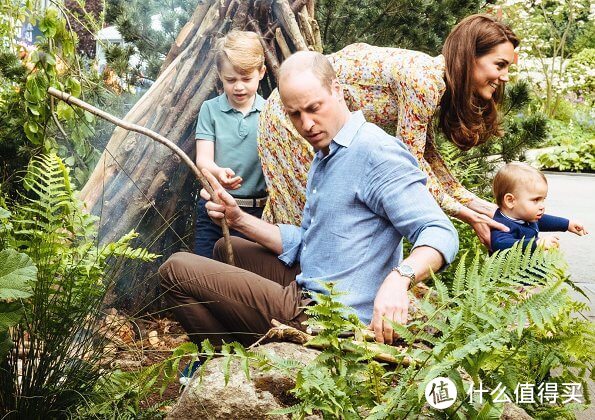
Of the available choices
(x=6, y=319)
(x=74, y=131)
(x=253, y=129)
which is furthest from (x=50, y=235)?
(x=74, y=131)

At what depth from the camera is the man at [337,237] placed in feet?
9.38

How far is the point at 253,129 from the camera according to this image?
465cm

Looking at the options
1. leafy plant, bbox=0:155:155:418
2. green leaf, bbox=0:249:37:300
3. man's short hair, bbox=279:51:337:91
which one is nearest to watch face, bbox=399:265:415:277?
man's short hair, bbox=279:51:337:91

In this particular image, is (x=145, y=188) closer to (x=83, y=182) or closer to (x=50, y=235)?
(x=83, y=182)

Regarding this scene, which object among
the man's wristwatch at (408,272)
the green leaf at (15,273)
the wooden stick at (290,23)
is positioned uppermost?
the wooden stick at (290,23)

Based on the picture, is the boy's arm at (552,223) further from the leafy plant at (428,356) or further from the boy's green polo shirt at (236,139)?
the leafy plant at (428,356)

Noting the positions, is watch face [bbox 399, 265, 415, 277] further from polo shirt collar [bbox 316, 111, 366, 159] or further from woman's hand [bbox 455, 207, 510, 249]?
woman's hand [bbox 455, 207, 510, 249]

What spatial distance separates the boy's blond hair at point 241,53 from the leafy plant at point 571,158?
11450 mm

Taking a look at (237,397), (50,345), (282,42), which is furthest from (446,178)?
(50,345)

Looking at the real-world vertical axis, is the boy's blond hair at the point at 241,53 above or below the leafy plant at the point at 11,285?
above

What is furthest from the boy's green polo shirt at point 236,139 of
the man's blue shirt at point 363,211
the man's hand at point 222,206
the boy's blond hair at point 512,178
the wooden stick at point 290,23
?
the man's blue shirt at point 363,211

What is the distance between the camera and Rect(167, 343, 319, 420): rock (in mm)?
2631

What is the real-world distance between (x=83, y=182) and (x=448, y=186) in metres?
2.43

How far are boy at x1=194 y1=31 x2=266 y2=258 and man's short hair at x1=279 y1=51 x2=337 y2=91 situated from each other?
145 centimetres
